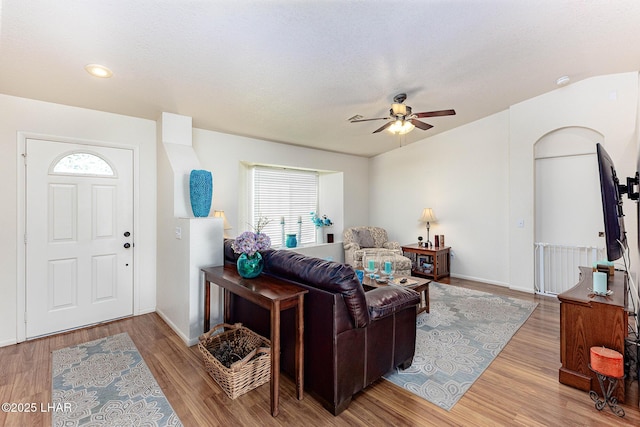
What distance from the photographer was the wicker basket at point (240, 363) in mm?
2027

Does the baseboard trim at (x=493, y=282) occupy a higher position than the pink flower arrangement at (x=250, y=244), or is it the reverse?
the pink flower arrangement at (x=250, y=244)

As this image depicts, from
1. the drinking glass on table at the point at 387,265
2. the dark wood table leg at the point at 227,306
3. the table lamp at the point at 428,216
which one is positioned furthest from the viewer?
the table lamp at the point at 428,216

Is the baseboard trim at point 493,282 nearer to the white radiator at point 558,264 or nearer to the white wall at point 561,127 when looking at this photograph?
the white wall at point 561,127

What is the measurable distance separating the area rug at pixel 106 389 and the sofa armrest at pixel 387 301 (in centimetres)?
145

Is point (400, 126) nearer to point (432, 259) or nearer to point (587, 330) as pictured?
point (587, 330)

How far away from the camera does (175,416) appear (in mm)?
1860

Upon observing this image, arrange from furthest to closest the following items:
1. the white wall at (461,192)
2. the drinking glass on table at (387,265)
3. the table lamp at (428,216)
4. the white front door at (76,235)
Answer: the table lamp at (428,216) → the white wall at (461,192) → the drinking glass on table at (387,265) → the white front door at (76,235)

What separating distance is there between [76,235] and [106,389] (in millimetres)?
1880

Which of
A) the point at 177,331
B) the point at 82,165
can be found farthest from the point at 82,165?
the point at 177,331

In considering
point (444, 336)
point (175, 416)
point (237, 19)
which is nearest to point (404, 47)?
point (237, 19)

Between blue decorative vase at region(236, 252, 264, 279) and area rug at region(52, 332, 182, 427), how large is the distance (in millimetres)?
1016

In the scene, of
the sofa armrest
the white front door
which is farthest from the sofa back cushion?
the white front door

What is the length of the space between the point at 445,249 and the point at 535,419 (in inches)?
144

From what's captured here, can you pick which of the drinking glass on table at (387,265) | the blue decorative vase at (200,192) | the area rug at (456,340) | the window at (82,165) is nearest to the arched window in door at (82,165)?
the window at (82,165)
